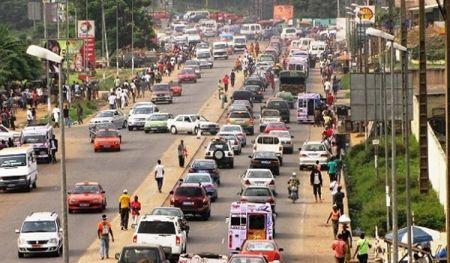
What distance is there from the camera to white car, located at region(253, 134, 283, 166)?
87125 millimetres

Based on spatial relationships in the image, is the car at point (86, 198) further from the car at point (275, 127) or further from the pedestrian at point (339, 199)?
the car at point (275, 127)

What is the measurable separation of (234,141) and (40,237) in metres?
34.4

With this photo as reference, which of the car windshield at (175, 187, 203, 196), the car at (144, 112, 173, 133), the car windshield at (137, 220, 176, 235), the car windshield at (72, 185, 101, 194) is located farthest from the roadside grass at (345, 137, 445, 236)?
the car at (144, 112, 173, 133)

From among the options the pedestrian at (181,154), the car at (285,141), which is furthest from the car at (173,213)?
the car at (285,141)

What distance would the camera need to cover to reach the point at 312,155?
8469 centimetres

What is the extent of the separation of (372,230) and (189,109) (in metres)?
54.9

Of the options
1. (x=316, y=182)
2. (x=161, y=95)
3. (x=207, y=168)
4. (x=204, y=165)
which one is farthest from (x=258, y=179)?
(x=161, y=95)

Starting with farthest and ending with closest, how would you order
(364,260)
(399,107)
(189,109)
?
(189,109), (399,107), (364,260)

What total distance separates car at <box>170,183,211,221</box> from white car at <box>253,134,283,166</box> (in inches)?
793

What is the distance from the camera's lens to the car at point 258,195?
6575 cm

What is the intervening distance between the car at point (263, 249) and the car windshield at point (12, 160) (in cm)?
2222

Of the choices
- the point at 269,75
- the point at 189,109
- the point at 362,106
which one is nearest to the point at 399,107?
the point at 362,106

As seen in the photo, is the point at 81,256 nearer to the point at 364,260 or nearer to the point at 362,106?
the point at 364,260

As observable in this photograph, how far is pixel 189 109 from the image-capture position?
386ft
